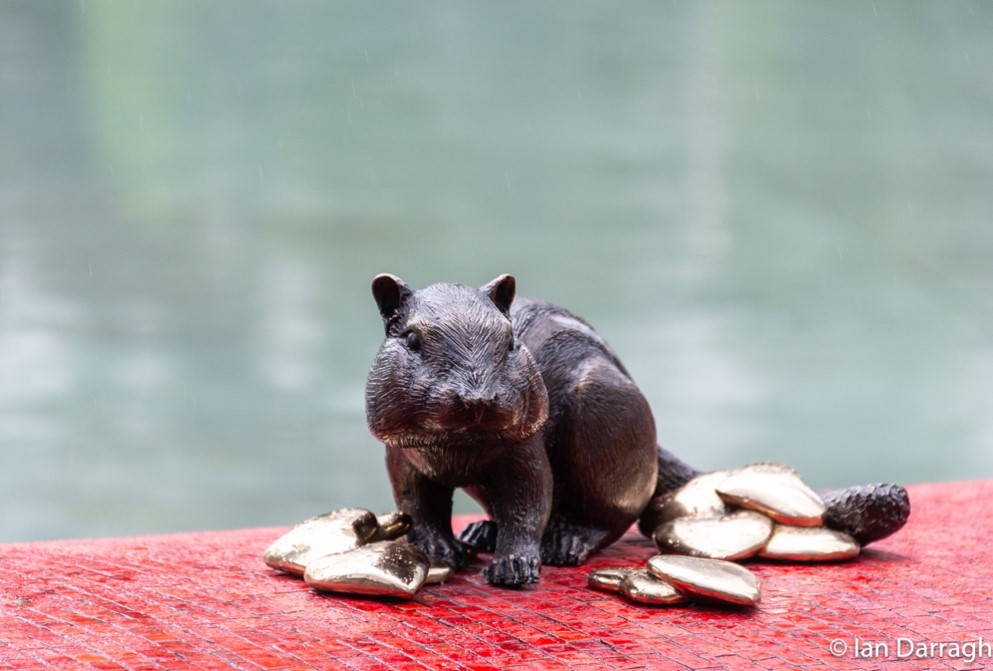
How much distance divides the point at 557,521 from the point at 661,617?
62 cm

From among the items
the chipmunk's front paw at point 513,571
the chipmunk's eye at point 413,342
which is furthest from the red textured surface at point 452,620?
the chipmunk's eye at point 413,342

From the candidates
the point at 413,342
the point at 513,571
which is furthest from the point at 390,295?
the point at 513,571

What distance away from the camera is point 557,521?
322 cm

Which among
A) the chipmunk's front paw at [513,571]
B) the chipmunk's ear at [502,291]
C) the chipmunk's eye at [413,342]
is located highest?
the chipmunk's ear at [502,291]

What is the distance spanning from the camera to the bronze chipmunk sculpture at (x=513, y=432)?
8.78ft

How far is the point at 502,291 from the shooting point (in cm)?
292

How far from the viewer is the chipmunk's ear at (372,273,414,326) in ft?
9.26

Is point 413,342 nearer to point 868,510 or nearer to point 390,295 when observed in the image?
point 390,295

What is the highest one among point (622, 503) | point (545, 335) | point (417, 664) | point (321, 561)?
point (545, 335)

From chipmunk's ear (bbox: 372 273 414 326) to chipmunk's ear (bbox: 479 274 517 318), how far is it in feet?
0.64

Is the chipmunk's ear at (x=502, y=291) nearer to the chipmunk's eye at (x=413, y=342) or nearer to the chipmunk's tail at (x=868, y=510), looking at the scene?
the chipmunk's eye at (x=413, y=342)

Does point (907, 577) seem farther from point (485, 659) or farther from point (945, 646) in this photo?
point (485, 659)

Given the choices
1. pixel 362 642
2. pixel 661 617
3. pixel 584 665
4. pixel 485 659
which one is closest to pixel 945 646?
pixel 661 617

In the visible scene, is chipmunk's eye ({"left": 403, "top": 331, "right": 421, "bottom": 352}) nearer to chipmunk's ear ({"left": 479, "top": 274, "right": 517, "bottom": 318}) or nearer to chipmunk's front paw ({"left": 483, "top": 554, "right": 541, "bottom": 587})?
chipmunk's ear ({"left": 479, "top": 274, "right": 517, "bottom": 318})
